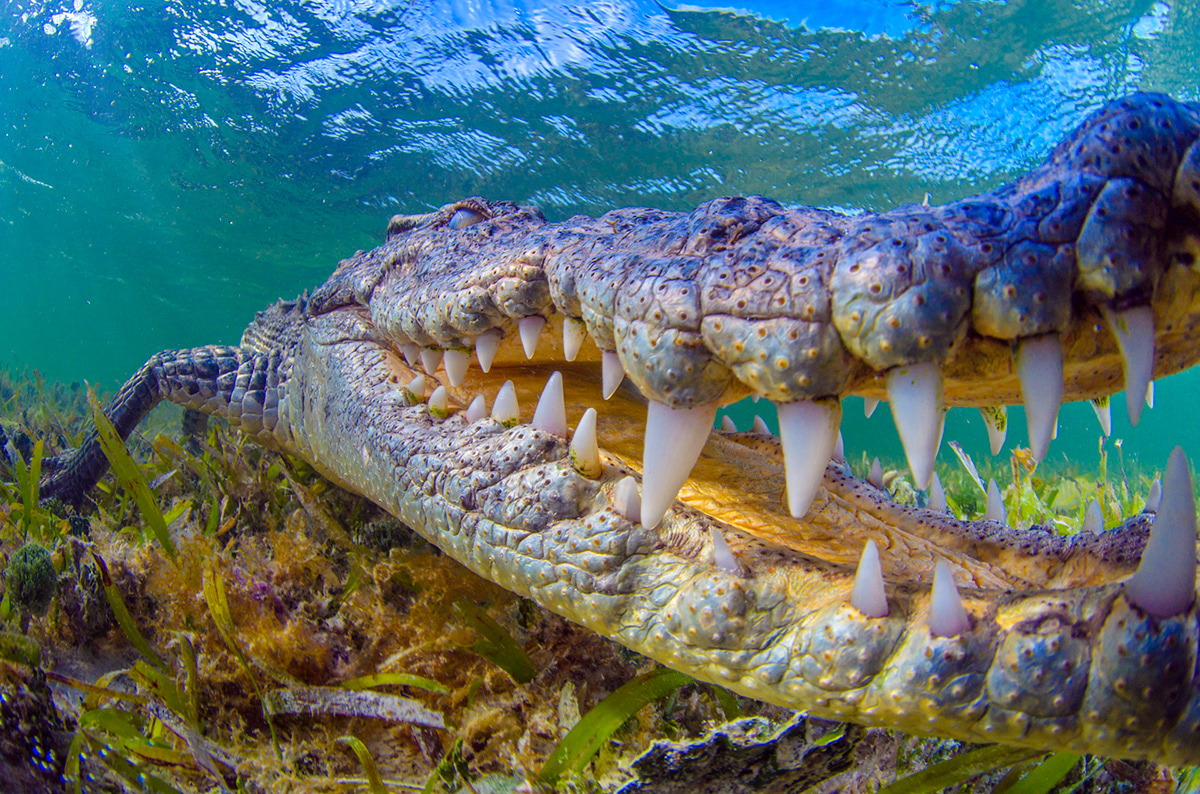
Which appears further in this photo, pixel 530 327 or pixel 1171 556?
pixel 530 327

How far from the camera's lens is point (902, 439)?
2.87ft

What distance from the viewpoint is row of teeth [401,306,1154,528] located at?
2.85 feet

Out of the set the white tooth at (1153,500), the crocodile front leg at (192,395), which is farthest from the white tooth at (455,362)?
the white tooth at (1153,500)

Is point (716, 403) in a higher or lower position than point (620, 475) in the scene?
higher

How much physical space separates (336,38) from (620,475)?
13.4 meters

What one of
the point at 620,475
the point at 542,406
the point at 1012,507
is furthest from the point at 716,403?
the point at 1012,507

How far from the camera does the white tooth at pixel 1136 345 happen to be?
33.7 inches

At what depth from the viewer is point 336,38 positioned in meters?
11.2

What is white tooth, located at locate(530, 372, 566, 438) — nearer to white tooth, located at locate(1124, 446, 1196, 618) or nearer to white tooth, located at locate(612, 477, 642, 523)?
white tooth, located at locate(612, 477, 642, 523)

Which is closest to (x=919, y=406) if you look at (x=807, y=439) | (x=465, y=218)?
(x=807, y=439)

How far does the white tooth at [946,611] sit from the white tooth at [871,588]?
0.24 feet

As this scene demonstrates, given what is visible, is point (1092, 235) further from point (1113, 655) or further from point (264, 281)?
point (264, 281)

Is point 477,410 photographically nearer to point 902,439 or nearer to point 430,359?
point 430,359

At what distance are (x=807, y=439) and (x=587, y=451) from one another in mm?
541
